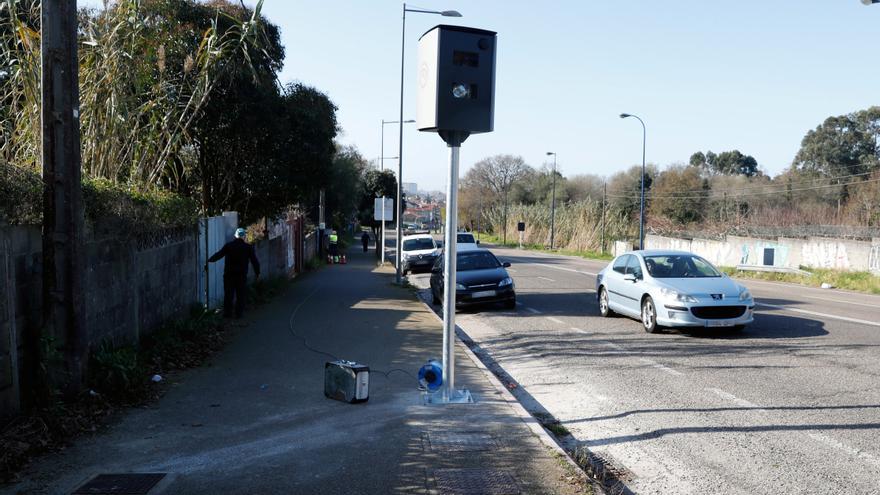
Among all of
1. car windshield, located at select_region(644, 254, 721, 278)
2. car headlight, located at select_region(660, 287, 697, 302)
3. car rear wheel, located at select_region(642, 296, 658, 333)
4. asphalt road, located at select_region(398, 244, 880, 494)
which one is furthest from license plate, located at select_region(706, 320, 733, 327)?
car windshield, located at select_region(644, 254, 721, 278)

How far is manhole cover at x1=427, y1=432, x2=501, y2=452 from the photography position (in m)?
5.72

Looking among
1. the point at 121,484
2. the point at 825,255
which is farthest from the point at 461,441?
the point at 825,255

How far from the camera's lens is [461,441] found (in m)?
5.91

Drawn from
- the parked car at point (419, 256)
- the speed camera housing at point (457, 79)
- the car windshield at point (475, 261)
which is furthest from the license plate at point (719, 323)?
the parked car at point (419, 256)

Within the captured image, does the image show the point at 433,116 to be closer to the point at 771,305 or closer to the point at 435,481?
the point at 435,481

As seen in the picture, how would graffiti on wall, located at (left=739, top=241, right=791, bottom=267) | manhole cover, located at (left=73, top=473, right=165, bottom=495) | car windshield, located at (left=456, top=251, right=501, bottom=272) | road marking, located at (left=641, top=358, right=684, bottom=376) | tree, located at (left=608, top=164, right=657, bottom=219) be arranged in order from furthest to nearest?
1. tree, located at (left=608, top=164, right=657, bottom=219)
2. graffiti on wall, located at (left=739, top=241, right=791, bottom=267)
3. car windshield, located at (left=456, top=251, right=501, bottom=272)
4. road marking, located at (left=641, top=358, right=684, bottom=376)
5. manhole cover, located at (left=73, top=473, right=165, bottom=495)

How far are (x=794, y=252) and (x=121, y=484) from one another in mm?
33587

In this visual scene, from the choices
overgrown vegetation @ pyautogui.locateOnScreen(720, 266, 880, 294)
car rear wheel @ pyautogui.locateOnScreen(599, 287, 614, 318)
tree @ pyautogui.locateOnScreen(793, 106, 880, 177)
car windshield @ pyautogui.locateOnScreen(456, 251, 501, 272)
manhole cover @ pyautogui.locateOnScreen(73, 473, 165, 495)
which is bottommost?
overgrown vegetation @ pyautogui.locateOnScreen(720, 266, 880, 294)

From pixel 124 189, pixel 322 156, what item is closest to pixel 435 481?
pixel 124 189

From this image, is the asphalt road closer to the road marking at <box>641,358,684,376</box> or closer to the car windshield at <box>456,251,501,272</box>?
the road marking at <box>641,358,684,376</box>

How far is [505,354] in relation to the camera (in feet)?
35.2

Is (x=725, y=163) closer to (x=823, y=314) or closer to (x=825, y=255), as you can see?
(x=825, y=255)

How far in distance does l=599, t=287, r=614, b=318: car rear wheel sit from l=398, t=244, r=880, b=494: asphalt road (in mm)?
354

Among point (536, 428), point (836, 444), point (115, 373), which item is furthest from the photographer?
point (115, 373)
